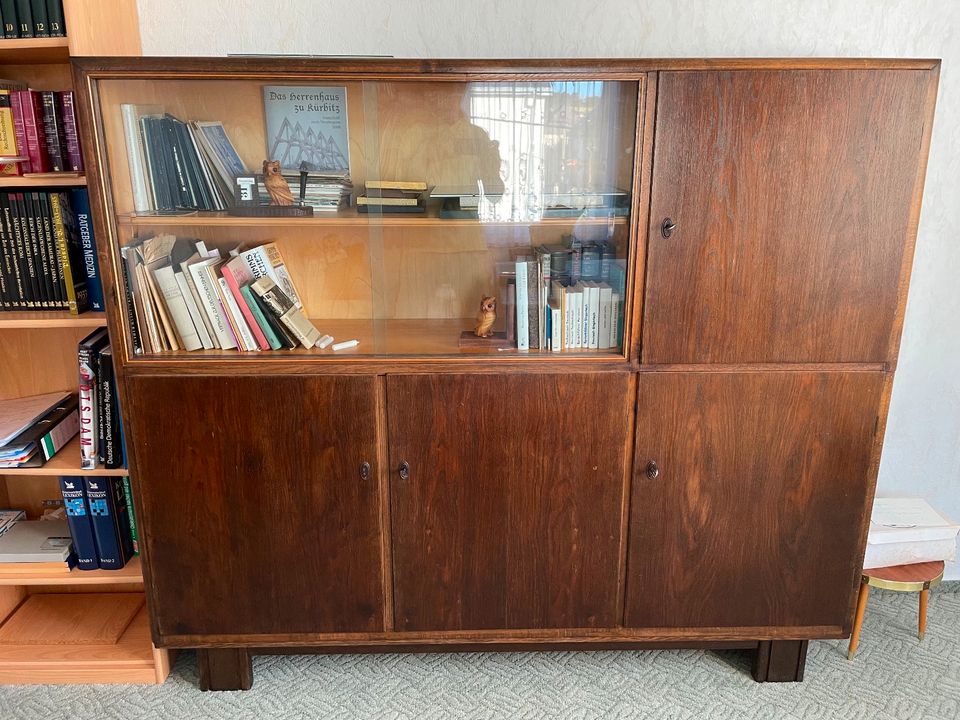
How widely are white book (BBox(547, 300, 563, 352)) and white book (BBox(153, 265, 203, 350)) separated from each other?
0.81 m

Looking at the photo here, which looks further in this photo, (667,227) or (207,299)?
(207,299)

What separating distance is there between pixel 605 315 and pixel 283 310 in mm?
753

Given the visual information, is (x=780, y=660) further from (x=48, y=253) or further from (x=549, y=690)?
(x=48, y=253)

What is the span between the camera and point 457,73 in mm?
1539

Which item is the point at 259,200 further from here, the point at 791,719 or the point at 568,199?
the point at 791,719

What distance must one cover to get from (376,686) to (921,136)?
1804mm

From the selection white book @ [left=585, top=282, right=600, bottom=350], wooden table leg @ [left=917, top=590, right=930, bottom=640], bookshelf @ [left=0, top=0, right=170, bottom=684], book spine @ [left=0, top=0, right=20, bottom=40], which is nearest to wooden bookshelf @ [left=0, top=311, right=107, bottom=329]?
bookshelf @ [left=0, top=0, right=170, bottom=684]

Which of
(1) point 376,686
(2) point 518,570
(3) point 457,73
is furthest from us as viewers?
(1) point 376,686

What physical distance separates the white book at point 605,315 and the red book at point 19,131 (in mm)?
1352

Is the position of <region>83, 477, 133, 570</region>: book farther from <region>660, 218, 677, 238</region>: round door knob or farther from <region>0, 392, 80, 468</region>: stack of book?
<region>660, 218, 677, 238</region>: round door knob

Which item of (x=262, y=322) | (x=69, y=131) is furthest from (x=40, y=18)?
(x=262, y=322)

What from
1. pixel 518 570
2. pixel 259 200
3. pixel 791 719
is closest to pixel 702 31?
pixel 259 200

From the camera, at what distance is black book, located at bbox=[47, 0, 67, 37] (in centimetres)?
160

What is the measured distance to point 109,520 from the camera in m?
1.95
